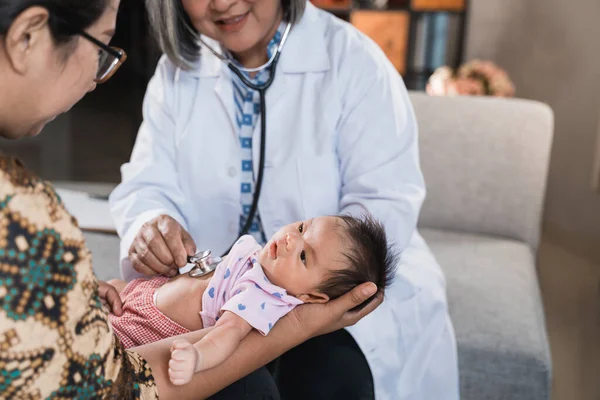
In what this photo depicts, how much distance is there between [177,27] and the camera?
1.64 meters

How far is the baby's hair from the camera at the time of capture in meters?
1.25

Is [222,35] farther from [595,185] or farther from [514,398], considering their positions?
[595,185]

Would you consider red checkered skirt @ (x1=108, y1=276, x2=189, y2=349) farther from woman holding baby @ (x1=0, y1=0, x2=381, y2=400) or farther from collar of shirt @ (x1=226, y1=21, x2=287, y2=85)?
collar of shirt @ (x1=226, y1=21, x2=287, y2=85)

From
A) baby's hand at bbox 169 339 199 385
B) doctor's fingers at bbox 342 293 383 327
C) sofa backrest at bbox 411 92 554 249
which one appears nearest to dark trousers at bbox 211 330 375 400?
doctor's fingers at bbox 342 293 383 327

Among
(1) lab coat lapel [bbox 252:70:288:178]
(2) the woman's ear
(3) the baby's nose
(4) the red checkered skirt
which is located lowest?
(4) the red checkered skirt

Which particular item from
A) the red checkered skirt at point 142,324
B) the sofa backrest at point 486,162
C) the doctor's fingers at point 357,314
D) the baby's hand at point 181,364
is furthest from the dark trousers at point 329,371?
the sofa backrest at point 486,162

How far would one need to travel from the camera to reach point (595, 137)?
3.48 metres

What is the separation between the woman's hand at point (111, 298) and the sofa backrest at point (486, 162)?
4.06 feet

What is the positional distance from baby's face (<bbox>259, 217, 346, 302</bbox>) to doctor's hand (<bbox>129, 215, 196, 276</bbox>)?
7.9 inches

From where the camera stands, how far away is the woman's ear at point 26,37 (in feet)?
2.59

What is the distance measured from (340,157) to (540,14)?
250 centimetres

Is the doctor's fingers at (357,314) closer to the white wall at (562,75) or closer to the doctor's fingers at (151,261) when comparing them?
the doctor's fingers at (151,261)

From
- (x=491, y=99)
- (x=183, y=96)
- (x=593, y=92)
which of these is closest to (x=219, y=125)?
(x=183, y=96)

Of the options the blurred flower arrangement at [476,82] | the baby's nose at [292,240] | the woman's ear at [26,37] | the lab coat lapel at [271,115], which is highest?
the woman's ear at [26,37]
